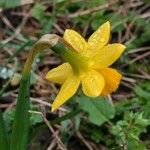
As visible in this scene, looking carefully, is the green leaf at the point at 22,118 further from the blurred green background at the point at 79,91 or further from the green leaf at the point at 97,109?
the green leaf at the point at 97,109

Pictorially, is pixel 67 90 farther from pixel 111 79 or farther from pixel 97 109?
pixel 97 109

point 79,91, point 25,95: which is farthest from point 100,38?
point 79,91

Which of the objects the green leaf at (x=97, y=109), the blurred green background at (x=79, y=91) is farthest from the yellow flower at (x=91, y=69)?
the green leaf at (x=97, y=109)

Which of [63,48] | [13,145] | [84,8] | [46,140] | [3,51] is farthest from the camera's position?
[84,8]

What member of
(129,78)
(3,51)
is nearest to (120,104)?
(129,78)

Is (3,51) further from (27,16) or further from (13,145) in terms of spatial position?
(13,145)

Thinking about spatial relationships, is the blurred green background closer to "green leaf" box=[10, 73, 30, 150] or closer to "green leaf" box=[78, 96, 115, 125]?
"green leaf" box=[78, 96, 115, 125]
